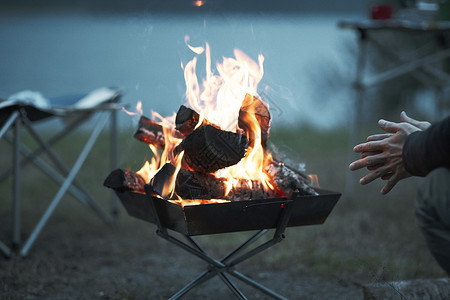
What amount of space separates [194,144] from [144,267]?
1.04 meters

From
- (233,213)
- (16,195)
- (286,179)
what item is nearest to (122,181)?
(233,213)

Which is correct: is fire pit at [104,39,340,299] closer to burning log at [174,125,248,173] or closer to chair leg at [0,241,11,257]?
burning log at [174,125,248,173]

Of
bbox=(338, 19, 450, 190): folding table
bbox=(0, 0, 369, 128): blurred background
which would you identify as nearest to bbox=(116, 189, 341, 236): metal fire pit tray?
bbox=(338, 19, 450, 190): folding table

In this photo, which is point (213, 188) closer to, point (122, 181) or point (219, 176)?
point (219, 176)

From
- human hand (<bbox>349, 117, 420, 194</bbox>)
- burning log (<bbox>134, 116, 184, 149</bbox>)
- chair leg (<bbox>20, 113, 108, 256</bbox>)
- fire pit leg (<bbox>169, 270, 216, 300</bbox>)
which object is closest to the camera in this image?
human hand (<bbox>349, 117, 420, 194</bbox>)

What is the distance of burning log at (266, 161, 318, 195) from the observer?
4.85 ft

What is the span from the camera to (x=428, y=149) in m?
1.15

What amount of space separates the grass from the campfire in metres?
0.14

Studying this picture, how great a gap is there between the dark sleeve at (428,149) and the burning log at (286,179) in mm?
356

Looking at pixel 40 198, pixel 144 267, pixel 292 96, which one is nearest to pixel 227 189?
pixel 292 96

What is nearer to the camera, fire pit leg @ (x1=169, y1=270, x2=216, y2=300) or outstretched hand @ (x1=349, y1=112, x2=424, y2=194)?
outstretched hand @ (x1=349, y1=112, x2=424, y2=194)

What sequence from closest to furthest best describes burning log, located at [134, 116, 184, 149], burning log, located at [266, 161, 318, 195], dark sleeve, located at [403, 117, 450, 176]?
dark sleeve, located at [403, 117, 450, 176] → burning log, located at [266, 161, 318, 195] → burning log, located at [134, 116, 184, 149]

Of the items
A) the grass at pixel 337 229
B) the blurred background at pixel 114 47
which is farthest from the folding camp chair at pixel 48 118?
the blurred background at pixel 114 47

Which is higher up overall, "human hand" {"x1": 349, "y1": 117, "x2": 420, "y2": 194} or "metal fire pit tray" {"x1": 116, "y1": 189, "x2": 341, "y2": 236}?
"human hand" {"x1": 349, "y1": 117, "x2": 420, "y2": 194}
